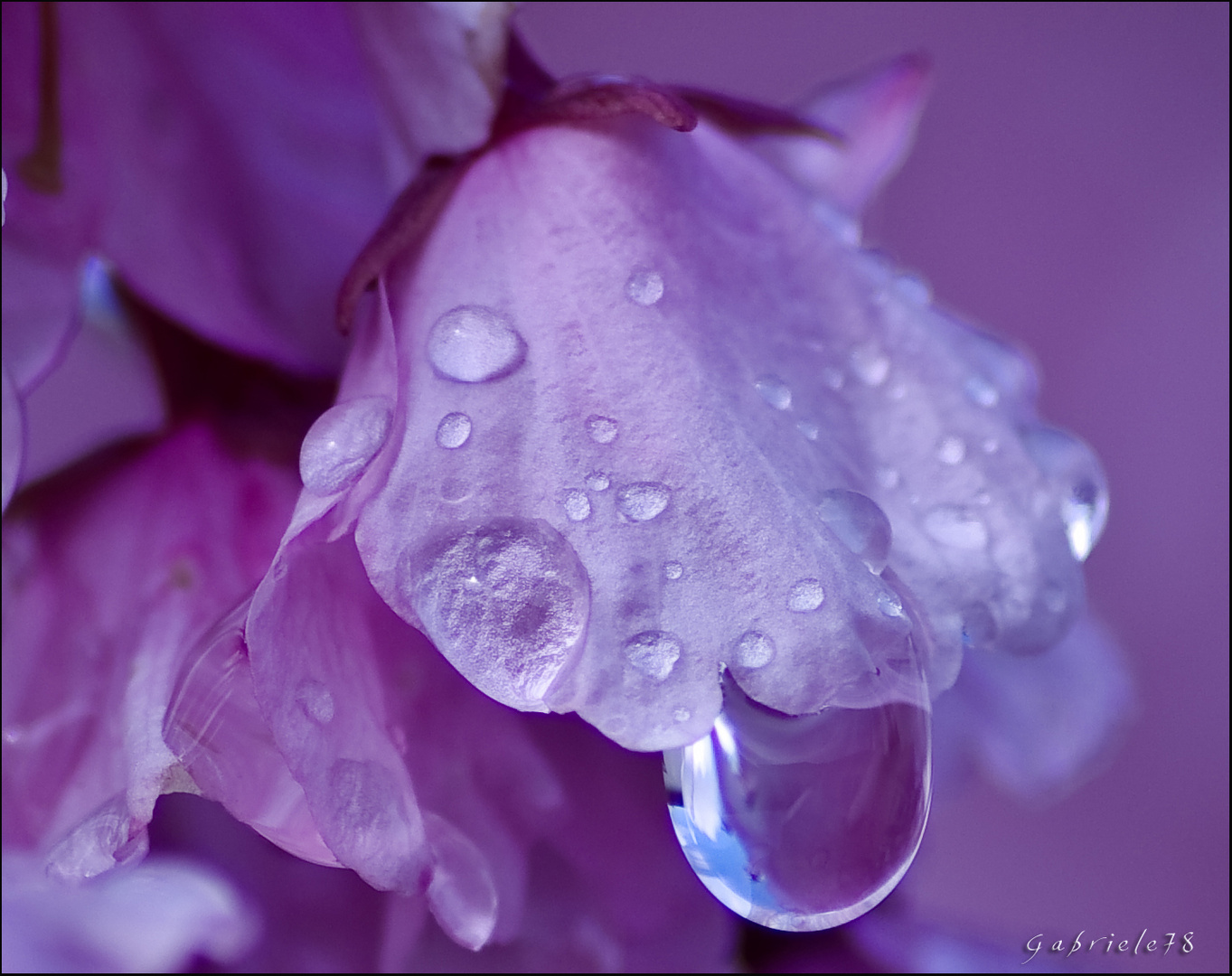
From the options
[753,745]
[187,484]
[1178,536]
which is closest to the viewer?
[753,745]

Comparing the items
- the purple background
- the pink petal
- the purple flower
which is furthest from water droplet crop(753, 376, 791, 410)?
the purple background

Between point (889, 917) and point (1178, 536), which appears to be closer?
point (889, 917)

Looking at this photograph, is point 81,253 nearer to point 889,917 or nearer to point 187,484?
point 187,484

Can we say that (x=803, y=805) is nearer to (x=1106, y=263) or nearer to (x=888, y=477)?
(x=888, y=477)

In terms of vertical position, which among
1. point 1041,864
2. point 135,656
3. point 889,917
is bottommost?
point 1041,864

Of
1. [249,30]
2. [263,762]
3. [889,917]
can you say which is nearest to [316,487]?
[263,762]

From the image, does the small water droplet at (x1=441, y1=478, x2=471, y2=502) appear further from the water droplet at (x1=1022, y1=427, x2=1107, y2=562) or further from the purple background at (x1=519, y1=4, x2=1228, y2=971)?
the purple background at (x1=519, y1=4, x2=1228, y2=971)

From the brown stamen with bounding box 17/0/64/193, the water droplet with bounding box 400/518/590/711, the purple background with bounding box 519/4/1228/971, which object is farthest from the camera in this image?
the purple background with bounding box 519/4/1228/971

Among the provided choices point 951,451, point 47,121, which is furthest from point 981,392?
point 47,121
